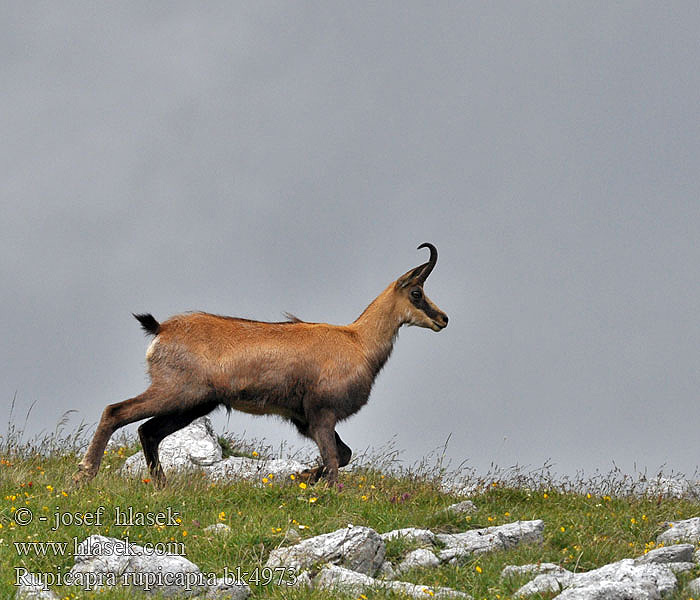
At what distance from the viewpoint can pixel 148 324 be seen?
39.4 feet

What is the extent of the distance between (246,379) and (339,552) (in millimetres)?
3909

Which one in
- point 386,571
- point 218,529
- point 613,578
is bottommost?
point 613,578

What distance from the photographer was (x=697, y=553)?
9180 mm

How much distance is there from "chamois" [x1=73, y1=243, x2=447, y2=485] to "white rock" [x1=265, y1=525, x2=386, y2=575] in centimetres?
328

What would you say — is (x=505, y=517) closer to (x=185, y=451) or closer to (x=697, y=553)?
(x=697, y=553)

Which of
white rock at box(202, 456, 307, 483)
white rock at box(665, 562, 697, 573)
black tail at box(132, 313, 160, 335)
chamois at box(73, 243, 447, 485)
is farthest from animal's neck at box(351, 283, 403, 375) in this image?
white rock at box(665, 562, 697, 573)

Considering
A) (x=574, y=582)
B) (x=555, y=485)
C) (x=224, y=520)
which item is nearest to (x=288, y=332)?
A: (x=224, y=520)

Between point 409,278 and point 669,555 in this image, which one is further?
point 409,278

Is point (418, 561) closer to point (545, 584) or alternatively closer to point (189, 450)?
point (545, 584)

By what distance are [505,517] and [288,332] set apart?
3677mm

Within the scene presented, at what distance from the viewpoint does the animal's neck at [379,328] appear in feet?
42.7

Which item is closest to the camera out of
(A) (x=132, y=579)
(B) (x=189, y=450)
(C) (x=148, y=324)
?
(A) (x=132, y=579)

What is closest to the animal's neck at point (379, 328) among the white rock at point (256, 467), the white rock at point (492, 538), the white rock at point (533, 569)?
the white rock at point (256, 467)

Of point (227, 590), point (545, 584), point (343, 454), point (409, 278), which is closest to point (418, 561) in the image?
point (545, 584)
